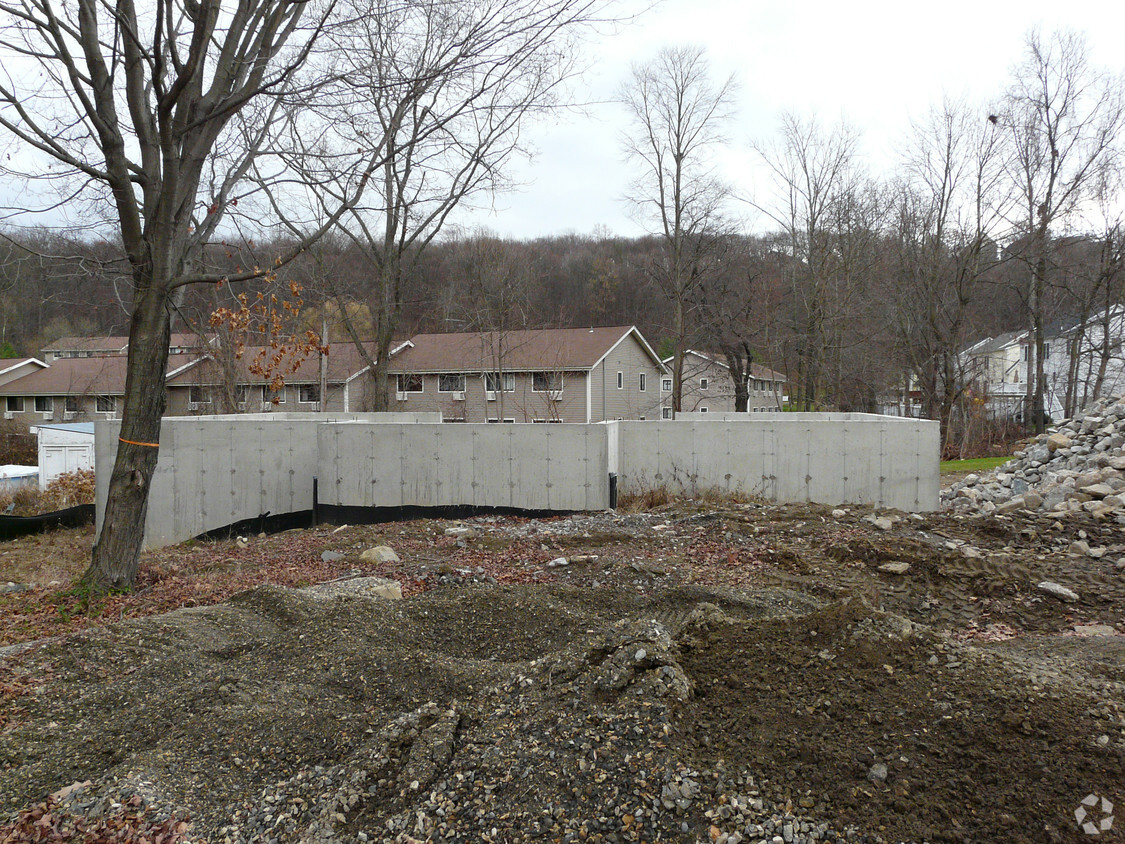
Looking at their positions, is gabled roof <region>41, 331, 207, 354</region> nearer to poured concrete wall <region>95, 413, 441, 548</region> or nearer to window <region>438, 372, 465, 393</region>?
window <region>438, 372, 465, 393</region>

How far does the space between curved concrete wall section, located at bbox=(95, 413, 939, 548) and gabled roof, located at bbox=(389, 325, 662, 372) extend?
19.3 meters

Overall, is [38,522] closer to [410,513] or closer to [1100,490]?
[410,513]

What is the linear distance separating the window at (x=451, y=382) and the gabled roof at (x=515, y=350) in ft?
1.15

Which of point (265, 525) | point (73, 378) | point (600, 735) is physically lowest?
point (265, 525)

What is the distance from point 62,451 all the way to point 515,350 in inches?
715

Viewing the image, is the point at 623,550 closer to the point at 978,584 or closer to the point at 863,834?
the point at 978,584

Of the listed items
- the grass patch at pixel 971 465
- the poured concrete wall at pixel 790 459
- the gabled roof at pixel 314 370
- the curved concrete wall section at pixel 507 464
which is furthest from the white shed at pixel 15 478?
the grass patch at pixel 971 465

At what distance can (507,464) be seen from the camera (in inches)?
423

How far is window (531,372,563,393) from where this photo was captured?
1239 inches

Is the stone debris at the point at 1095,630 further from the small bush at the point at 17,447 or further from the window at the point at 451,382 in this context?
the window at the point at 451,382

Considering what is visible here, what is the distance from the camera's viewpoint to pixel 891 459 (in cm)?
1126

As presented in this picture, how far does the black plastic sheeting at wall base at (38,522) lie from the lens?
1255cm

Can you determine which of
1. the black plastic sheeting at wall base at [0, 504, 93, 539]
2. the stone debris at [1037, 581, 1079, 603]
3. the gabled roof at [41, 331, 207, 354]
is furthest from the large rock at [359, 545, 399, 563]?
the gabled roof at [41, 331, 207, 354]

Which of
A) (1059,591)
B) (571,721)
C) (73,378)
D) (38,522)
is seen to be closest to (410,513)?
(38,522)
